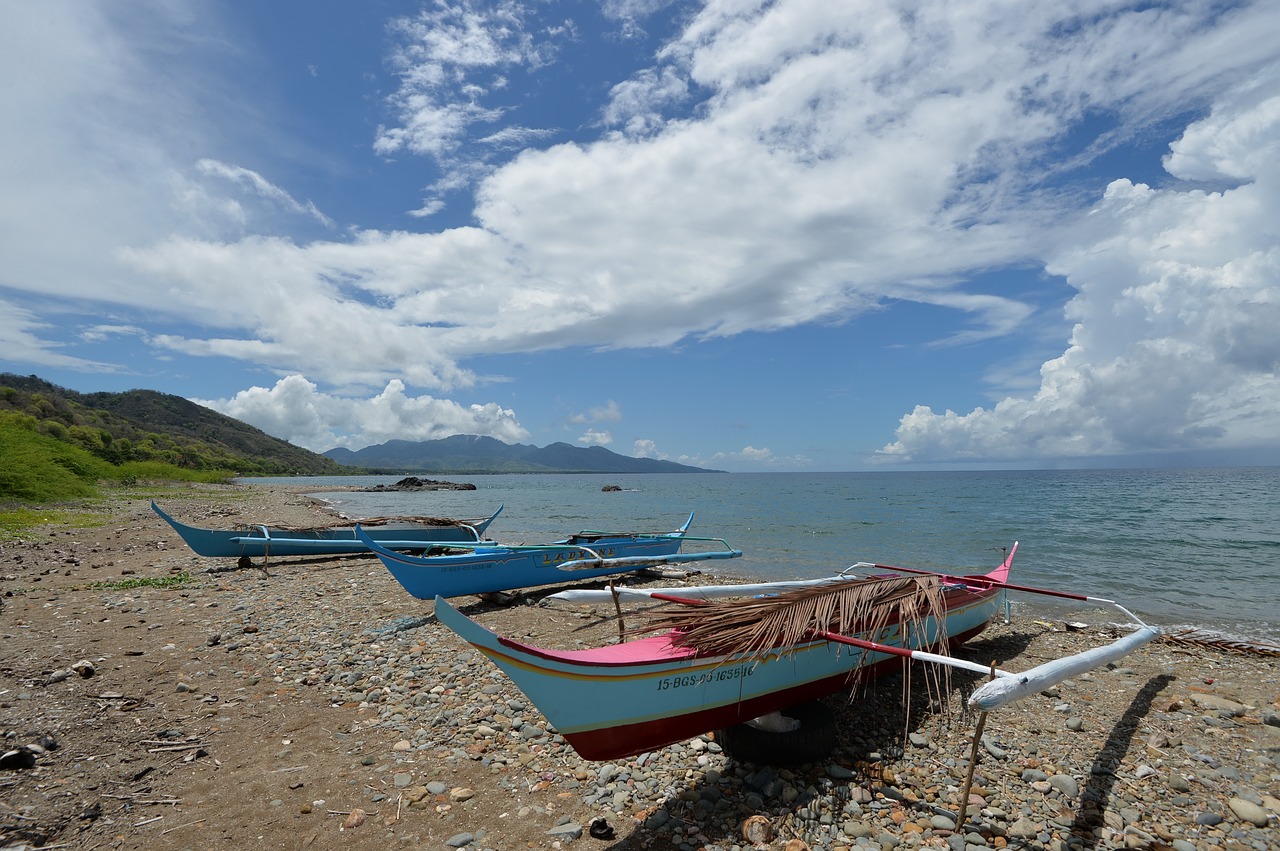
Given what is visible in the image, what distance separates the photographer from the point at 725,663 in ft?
18.0

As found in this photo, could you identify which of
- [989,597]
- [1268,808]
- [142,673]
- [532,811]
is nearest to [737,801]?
[532,811]

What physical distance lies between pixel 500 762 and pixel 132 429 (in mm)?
152696

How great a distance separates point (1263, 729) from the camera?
23.1ft

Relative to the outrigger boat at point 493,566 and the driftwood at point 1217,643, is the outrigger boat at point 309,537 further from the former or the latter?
the driftwood at point 1217,643

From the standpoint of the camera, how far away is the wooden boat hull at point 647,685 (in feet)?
15.4

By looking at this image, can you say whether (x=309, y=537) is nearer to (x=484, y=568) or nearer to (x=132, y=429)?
(x=484, y=568)

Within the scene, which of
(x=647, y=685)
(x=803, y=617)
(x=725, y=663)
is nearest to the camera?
(x=647, y=685)

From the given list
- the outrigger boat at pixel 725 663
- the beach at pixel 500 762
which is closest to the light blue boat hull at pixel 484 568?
the beach at pixel 500 762

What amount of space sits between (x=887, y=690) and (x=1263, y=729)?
4409 millimetres

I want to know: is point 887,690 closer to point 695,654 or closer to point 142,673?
point 695,654

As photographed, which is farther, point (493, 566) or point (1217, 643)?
point (493, 566)

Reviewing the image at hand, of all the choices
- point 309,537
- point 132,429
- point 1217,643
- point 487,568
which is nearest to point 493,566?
point 487,568

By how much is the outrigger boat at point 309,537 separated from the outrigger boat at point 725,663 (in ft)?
37.6

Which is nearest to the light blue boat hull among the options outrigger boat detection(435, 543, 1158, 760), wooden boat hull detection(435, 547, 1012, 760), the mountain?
outrigger boat detection(435, 543, 1158, 760)
